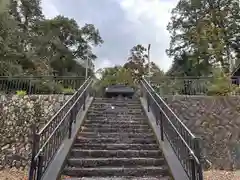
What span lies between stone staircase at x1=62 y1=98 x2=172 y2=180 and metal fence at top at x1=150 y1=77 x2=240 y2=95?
2.85 m

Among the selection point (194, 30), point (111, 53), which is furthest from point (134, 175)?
point (111, 53)

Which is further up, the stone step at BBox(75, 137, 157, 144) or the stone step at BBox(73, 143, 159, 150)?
the stone step at BBox(75, 137, 157, 144)

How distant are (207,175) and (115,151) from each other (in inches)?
94.6

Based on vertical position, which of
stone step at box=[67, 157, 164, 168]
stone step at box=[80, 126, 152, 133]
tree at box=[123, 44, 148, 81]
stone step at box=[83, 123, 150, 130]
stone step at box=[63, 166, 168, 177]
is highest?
tree at box=[123, 44, 148, 81]

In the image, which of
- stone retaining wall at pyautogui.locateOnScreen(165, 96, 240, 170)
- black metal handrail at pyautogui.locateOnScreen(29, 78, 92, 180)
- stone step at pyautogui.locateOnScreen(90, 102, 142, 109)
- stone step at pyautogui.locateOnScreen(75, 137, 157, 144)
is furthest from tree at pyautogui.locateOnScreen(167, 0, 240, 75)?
black metal handrail at pyautogui.locateOnScreen(29, 78, 92, 180)

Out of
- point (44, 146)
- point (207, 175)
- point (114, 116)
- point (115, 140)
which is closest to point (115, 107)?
point (114, 116)

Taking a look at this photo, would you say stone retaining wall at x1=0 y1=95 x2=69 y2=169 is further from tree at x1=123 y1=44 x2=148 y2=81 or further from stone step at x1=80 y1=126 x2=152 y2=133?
tree at x1=123 y1=44 x2=148 y2=81

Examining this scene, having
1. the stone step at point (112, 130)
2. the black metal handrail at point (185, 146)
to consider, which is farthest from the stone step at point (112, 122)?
the black metal handrail at point (185, 146)

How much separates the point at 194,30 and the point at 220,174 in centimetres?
1314

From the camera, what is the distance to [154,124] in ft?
20.8

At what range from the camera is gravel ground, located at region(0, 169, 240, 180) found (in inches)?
227

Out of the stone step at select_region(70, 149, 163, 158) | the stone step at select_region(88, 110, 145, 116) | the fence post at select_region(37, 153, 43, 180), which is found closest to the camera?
the fence post at select_region(37, 153, 43, 180)

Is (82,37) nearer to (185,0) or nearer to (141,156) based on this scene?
(185,0)

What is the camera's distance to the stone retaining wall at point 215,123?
23.5ft
